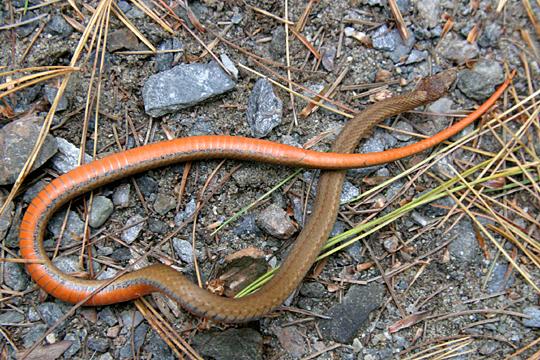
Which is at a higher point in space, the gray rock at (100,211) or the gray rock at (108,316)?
the gray rock at (100,211)

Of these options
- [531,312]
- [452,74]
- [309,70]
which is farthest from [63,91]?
[531,312]

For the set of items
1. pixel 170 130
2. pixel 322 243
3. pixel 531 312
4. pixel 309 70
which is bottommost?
pixel 531 312

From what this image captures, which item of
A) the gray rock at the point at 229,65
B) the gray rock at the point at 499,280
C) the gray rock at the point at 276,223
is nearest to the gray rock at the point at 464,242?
the gray rock at the point at 499,280

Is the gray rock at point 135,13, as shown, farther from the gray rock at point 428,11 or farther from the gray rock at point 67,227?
the gray rock at point 428,11

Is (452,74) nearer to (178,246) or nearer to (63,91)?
(178,246)

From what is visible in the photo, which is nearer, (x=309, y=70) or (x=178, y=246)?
(x=178, y=246)

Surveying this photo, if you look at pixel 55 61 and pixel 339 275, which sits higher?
pixel 55 61

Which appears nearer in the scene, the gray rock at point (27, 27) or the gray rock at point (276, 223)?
the gray rock at point (276, 223)

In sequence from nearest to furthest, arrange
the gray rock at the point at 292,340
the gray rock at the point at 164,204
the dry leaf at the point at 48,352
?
the dry leaf at the point at 48,352, the gray rock at the point at 292,340, the gray rock at the point at 164,204
